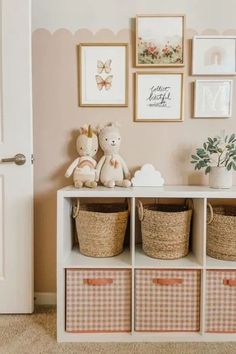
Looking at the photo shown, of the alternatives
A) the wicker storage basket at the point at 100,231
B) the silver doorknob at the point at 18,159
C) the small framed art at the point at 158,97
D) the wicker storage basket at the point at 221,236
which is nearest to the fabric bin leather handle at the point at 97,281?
the wicker storage basket at the point at 100,231

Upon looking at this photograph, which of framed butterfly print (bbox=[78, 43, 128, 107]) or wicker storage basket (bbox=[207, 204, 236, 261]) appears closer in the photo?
wicker storage basket (bbox=[207, 204, 236, 261])

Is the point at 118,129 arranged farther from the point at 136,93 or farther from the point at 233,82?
the point at 233,82

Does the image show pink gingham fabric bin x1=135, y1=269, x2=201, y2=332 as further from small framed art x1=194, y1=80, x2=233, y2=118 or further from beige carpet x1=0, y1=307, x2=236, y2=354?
small framed art x1=194, y1=80, x2=233, y2=118

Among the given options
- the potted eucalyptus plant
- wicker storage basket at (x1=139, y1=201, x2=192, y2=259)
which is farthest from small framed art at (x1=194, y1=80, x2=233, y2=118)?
wicker storage basket at (x1=139, y1=201, x2=192, y2=259)

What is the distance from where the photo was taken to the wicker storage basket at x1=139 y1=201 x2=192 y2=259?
172cm

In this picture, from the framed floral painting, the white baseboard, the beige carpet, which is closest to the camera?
the beige carpet

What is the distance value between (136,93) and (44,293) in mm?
1275

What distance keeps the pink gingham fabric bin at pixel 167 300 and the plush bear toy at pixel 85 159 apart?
552mm

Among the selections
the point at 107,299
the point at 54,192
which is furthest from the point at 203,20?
the point at 107,299

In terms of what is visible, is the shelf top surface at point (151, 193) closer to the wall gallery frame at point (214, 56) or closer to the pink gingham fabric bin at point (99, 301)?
the pink gingham fabric bin at point (99, 301)

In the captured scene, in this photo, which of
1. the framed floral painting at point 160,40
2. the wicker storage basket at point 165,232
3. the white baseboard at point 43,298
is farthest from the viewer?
the white baseboard at point 43,298

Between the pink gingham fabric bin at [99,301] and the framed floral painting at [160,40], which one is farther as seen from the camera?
the framed floral painting at [160,40]

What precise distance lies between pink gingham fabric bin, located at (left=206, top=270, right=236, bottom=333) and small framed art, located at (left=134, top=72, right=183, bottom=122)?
0.87m

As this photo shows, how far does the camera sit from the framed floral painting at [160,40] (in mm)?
1955
